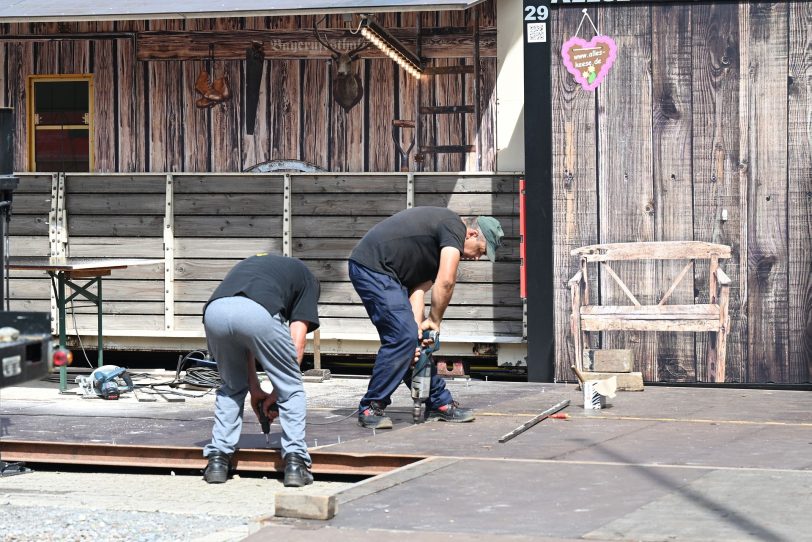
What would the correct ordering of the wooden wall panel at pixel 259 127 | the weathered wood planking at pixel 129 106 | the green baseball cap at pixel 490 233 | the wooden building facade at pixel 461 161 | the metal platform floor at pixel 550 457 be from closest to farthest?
the metal platform floor at pixel 550 457 < the green baseball cap at pixel 490 233 < the wooden building facade at pixel 461 161 < the wooden wall panel at pixel 259 127 < the weathered wood planking at pixel 129 106

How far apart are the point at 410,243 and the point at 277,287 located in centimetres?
172

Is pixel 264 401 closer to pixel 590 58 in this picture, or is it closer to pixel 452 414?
pixel 452 414

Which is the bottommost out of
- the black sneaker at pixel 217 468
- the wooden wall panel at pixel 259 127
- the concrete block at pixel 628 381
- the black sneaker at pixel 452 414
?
the black sneaker at pixel 217 468

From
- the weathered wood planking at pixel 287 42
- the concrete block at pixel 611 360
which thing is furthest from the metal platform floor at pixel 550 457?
the weathered wood planking at pixel 287 42

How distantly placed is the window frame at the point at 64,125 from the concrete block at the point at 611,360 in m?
6.00

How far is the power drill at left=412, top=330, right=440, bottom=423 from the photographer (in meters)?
9.54

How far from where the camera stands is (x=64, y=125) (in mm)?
Result: 14633

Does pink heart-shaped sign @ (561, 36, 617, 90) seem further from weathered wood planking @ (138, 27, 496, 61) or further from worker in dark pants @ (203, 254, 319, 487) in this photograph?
worker in dark pants @ (203, 254, 319, 487)

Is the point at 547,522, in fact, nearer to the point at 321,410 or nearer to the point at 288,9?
the point at 321,410

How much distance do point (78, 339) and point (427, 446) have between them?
21.4ft

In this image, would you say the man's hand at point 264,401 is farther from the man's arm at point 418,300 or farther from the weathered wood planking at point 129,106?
the weathered wood planking at point 129,106

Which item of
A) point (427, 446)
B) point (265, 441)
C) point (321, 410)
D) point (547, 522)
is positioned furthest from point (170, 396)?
point (547, 522)

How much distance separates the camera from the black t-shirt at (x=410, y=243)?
935 centimetres

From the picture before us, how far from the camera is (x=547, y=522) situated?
20.6ft
